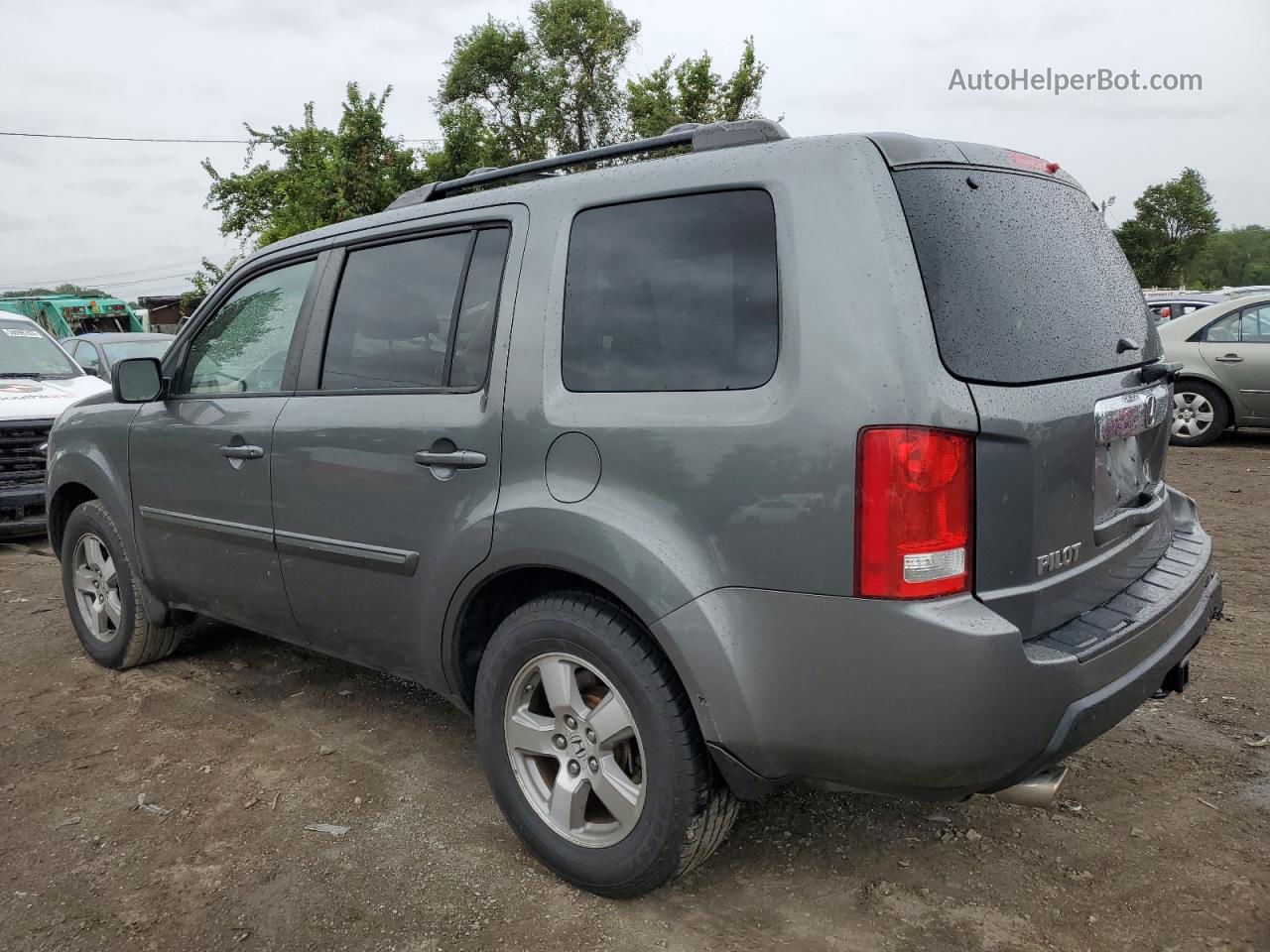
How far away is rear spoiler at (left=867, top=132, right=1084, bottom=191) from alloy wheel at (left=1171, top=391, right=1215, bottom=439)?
8643 mm

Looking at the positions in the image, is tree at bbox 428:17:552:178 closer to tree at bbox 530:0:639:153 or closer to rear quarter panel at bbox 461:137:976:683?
tree at bbox 530:0:639:153

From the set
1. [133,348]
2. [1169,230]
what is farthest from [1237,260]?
[133,348]

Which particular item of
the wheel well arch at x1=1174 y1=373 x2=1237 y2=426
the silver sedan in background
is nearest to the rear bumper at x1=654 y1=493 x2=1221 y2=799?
the silver sedan in background

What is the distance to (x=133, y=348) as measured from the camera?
1139 cm

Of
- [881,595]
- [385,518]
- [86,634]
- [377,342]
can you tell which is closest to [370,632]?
[385,518]

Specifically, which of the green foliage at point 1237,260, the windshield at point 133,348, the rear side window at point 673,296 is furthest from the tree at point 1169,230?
the rear side window at point 673,296

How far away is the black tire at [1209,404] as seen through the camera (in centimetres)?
1005

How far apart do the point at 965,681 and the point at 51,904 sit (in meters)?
2.45

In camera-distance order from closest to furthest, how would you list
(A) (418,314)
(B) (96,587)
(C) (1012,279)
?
(C) (1012,279) → (A) (418,314) → (B) (96,587)

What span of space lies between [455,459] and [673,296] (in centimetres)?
78

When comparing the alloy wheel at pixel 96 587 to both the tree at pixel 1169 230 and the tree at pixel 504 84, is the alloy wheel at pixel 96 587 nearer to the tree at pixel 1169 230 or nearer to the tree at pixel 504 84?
the tree at pixel 504 84

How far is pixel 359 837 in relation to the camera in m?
3.00

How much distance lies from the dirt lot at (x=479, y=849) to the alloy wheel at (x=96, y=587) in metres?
0.50

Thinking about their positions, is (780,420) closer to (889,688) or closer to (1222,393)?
(889,688)
